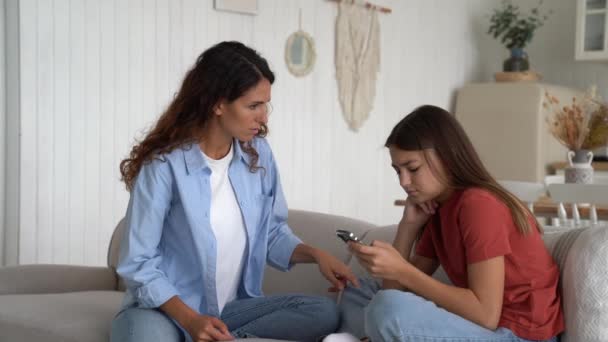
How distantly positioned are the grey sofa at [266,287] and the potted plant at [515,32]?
3963mm

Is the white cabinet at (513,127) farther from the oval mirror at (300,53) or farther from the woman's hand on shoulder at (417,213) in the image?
the woman's hand on shoulder at (417,213)

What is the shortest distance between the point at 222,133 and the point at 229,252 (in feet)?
1.09

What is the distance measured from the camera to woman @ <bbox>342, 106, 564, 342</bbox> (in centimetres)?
187

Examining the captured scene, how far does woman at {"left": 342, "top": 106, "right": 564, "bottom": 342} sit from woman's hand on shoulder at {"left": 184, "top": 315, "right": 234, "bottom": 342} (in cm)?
36

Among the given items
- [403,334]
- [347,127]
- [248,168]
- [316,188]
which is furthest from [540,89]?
[403,334]

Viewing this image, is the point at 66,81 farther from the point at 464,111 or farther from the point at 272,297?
the point at 464,111

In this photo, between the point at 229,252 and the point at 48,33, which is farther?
the point at 48,33

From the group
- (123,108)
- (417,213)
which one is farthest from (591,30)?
(417,213)

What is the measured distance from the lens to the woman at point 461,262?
1872mm

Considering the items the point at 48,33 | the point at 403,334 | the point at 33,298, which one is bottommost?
the point at 33,298

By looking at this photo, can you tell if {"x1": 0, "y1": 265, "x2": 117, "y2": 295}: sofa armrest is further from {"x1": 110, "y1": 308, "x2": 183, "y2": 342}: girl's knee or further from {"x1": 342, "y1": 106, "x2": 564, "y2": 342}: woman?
{"x1": 342, "y1": 106, "x2": 564, "y2": 342}: woman

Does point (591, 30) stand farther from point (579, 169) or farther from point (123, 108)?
point (123, 108)

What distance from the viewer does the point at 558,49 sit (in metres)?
6.69

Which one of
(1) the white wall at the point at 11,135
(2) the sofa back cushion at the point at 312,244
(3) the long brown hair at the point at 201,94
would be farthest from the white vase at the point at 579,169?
(1) the white wall at the point at 11,135
